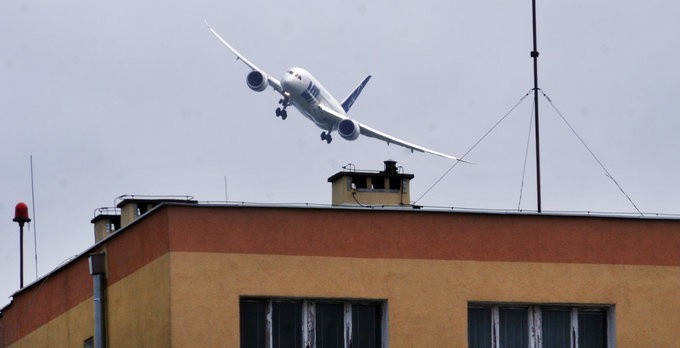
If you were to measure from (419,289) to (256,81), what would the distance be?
57666mm

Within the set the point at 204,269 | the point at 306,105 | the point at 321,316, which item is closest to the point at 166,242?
the point at 204,269

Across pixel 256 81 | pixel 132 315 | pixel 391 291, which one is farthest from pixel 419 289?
pixel 256 81

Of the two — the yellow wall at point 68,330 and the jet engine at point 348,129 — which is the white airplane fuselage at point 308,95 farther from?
the yellow wall at point 68,330

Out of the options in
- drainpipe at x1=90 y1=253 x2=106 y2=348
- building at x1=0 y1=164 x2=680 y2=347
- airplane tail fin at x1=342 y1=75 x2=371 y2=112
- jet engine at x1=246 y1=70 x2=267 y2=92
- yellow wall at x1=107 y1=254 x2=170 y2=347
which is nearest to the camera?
yellow wall at x1=107 y1=254 x2=170 y2=347

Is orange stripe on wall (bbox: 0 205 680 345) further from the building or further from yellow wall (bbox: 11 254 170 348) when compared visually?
yellow wall (bbox: 11 254 170 348)

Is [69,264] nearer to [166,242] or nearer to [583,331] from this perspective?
[166,242]

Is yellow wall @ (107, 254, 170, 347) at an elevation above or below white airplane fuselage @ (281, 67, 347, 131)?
below

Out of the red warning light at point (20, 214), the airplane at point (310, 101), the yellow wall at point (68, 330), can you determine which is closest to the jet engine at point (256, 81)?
the airplane at point (310, 101)

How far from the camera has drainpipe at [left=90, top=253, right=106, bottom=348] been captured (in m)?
28.1

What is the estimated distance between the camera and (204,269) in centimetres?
2511

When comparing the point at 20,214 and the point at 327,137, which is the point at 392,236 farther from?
the point at 327,137

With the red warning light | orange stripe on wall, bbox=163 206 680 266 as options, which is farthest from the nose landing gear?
orange stripe on wall, bbox=163 206 680 266

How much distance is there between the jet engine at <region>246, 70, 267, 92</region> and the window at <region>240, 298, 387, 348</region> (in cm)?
5734

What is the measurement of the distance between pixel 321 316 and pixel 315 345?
16.7 inches
